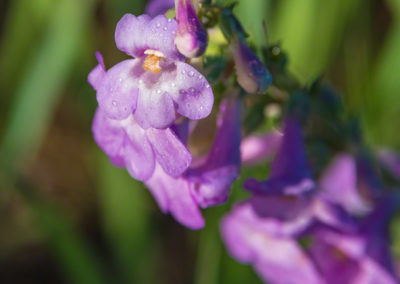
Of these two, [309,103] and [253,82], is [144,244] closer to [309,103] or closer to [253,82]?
[309,103]

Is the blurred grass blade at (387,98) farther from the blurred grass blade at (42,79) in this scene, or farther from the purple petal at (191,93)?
the purple petal at (191,93)

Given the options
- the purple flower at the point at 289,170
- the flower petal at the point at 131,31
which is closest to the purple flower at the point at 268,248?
the purple flower at the point at 289,170

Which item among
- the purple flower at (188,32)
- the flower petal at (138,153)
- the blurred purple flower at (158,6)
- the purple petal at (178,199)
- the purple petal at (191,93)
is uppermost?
the purple flower at (188,32)

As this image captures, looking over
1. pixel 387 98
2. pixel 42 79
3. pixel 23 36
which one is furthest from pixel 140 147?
pixel 23 36

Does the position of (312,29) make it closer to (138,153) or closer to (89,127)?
(89,127)

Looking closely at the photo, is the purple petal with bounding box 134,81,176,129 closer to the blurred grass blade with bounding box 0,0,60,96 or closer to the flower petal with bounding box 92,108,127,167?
the flower petal with bounding box 92,108,127,167

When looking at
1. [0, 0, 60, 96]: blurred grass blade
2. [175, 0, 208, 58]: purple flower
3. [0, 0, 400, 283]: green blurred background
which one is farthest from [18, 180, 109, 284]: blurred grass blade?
[175, 0, 208, 58]: purple flower
